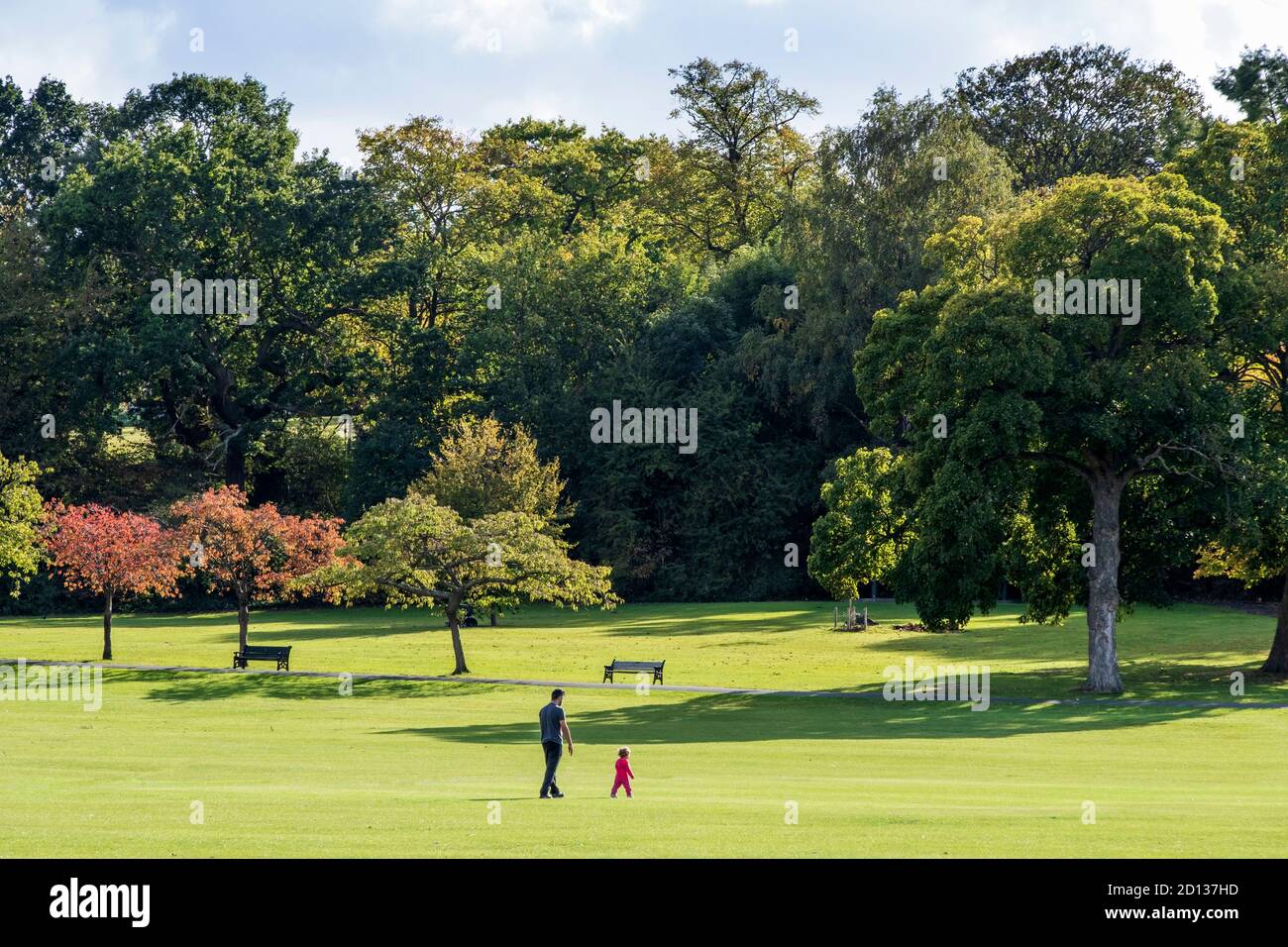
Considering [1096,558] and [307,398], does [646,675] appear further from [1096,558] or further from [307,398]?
[307,398]

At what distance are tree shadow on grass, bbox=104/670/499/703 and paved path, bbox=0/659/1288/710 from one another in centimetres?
54

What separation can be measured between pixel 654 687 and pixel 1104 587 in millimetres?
13890

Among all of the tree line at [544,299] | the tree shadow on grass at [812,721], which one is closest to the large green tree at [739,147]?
the tree line at [544,299]

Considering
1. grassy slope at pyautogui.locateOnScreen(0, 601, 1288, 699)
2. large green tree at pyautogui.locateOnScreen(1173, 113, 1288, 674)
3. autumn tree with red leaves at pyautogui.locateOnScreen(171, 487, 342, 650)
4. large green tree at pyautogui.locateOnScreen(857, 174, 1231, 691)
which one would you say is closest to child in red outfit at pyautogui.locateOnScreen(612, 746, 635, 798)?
large green tree at pyautogui.locateOnScreen(857, 174, 1231, 691)

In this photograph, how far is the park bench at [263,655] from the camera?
1987 inches

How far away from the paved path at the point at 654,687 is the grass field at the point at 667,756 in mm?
713

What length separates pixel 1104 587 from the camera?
45125 millimetres

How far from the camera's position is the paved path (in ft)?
137

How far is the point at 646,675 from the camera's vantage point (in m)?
49.3

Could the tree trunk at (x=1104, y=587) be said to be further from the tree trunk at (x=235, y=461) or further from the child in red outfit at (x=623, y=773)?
the tree trunk at (x=235, y=461)

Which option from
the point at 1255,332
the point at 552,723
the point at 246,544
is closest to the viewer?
the point at 552,723

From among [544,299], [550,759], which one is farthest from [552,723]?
[544,299]

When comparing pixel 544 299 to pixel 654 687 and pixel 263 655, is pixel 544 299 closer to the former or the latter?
pixel 263 655
